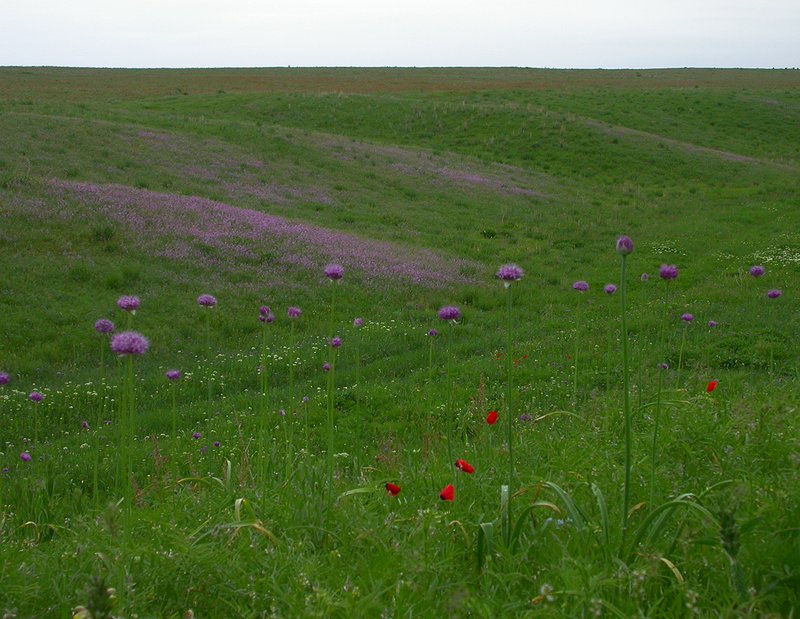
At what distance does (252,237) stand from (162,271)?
346 centimetres

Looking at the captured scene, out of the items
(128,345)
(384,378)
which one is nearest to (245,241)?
(384,378)

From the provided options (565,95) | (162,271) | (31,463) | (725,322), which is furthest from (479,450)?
(565,95)

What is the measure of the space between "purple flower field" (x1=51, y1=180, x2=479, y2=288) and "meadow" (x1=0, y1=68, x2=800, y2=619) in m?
0.11

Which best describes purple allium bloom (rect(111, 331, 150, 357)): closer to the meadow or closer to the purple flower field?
the meadow

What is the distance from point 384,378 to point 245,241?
7.98 metres

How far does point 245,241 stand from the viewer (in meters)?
17.8

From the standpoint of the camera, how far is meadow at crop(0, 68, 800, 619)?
308 cm

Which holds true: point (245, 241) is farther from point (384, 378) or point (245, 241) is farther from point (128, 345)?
point (128, 345)

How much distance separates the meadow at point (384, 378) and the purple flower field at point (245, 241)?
0.11 m

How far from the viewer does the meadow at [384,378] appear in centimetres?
308

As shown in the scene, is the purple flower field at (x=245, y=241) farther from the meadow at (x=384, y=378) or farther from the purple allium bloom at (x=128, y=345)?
the purple allium bloom at (x=128, y=345)

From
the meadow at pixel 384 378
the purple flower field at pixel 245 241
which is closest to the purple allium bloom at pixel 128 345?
the meadow at pixel 384 378

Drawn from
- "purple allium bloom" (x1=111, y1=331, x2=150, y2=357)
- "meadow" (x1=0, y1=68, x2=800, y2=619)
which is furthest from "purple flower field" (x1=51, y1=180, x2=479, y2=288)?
"purple allium bloom" (x1=111, y1=331, x2=150, y2=357)

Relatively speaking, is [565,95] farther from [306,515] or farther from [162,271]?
[306,515]
